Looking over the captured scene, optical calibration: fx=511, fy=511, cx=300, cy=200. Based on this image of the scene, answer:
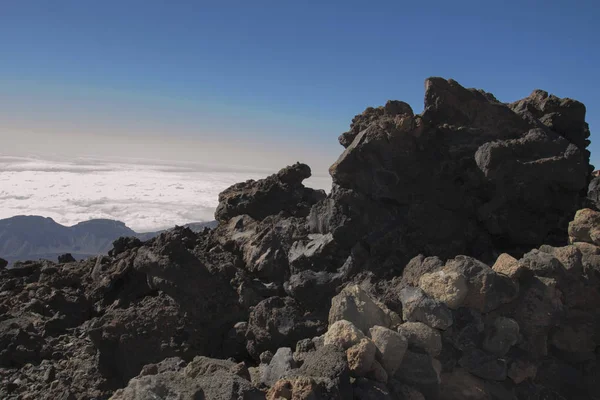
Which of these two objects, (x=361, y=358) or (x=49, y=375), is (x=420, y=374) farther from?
(x=49, y=375)

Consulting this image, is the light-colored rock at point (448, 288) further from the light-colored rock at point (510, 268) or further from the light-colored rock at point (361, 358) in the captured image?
the light-colored rock at point (361, 358)

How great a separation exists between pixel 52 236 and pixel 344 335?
9494cm

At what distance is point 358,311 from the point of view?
6613 mm

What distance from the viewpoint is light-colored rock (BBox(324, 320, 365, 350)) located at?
5.75 meters

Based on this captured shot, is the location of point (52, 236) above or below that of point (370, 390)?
below

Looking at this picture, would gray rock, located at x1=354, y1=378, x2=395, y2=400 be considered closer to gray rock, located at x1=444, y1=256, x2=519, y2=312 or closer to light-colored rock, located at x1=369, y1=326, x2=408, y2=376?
light-colored rock, located at x1=369, y1=326, x2=408, y2=376

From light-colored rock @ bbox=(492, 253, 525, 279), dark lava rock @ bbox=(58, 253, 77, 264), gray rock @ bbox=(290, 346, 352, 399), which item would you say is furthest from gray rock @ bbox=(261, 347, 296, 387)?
dark lava rock @ bbox=(58, 253, 77, 264)

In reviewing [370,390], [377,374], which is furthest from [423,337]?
[370,390]

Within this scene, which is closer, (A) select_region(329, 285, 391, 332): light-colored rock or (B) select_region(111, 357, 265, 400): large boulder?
(B) select_region(111, 357, 265, 400): large boulder

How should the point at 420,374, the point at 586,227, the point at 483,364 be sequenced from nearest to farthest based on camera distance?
the point at 420,374
the point at 483,364
the point at 586,227

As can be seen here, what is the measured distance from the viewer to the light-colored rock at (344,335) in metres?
5.75

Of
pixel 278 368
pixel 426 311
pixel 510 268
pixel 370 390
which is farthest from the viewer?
pixel 510 268

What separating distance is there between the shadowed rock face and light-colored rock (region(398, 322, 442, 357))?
2583 mm

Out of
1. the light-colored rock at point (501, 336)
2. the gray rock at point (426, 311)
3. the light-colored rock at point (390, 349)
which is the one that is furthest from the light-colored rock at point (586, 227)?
the light-colored rock at point (390, 349)
